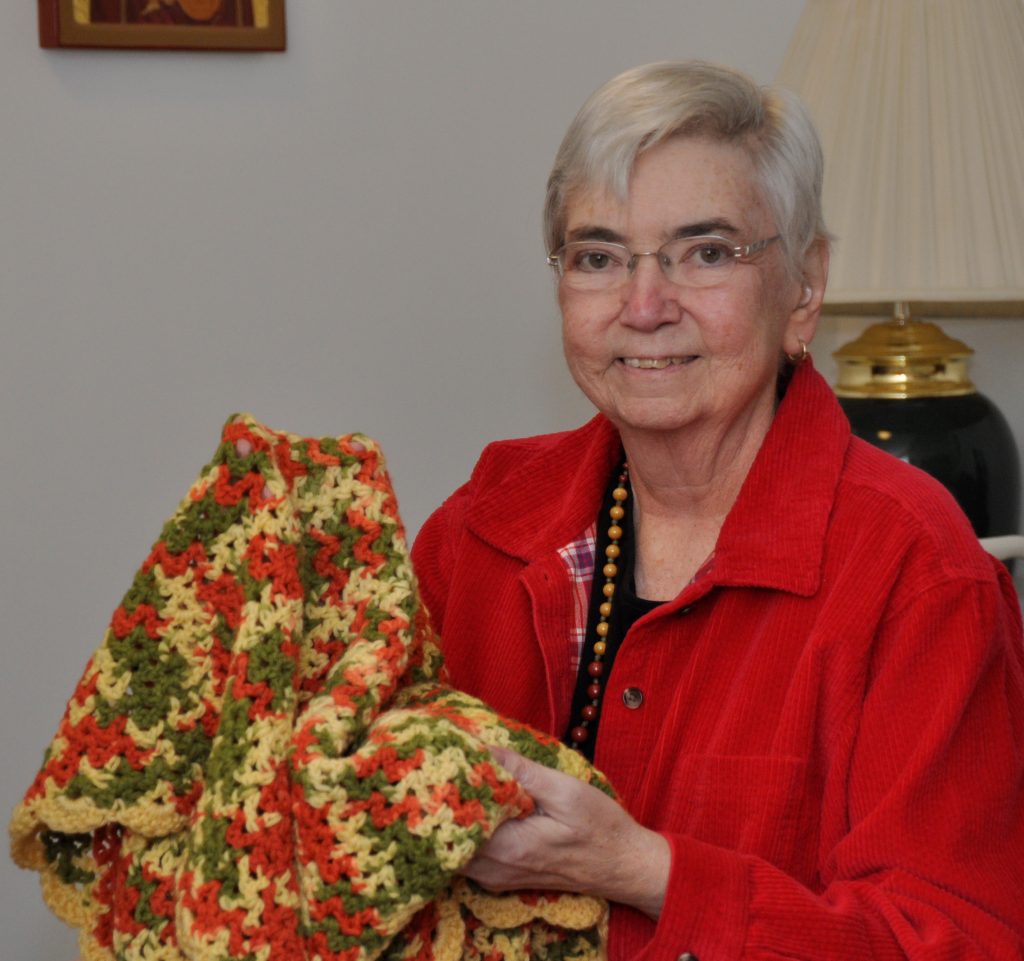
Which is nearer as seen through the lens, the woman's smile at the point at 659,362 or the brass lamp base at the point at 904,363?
the woman's smile at the point at 659,362

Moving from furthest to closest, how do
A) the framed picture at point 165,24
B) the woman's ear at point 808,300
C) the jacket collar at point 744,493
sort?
the framed picture at point 165,24
the woman's ear at point 808,300
the jacket collar at point 744,493

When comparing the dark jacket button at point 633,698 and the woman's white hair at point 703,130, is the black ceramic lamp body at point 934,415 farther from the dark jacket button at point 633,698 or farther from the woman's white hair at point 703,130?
the dark jacket button at point 633,698

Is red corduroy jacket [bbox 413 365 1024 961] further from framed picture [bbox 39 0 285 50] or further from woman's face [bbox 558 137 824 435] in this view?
framed picture [bbox 39 0 285 50]

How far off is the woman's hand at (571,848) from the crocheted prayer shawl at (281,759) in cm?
3

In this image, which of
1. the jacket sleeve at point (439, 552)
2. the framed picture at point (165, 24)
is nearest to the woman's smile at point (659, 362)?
the jacket sleeve at point (439, 552)

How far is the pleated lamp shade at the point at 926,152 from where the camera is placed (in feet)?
5.99

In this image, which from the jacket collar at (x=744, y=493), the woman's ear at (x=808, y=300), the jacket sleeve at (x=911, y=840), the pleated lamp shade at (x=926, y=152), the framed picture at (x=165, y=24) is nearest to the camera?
the jacket sleeve at (x=911, y=840)

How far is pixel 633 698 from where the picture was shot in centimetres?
127

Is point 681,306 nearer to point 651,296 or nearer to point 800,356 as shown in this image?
point 651,296

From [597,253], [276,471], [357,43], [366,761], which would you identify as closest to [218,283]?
[357,43]

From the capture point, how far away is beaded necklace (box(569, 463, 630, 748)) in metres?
1.33

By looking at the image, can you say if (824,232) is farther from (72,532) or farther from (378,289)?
(72,532)

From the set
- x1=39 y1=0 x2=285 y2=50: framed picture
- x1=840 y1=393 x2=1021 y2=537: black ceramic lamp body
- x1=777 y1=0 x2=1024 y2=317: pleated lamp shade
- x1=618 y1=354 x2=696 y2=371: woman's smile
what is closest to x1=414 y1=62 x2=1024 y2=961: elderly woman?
x1=618 y1=354 x2=696 y2=371: woman's smile

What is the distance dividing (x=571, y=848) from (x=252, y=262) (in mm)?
1253
